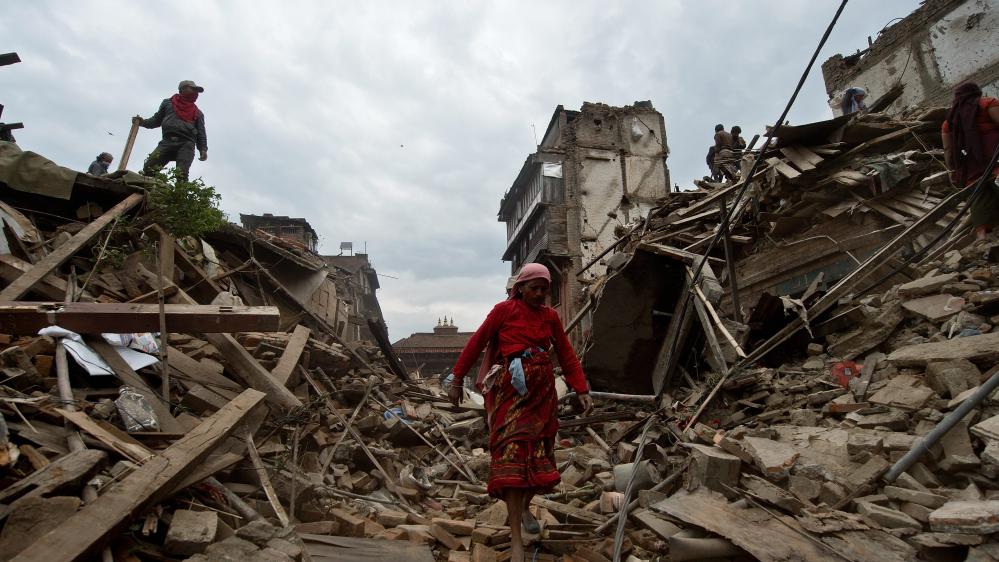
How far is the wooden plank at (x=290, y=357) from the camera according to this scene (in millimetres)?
5301

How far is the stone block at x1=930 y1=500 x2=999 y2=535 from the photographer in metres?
1.80

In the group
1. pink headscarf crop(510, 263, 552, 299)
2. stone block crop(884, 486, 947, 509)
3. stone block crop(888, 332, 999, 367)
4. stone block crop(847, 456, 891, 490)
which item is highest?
pink headscarf crop(510, 263, 552, 299)

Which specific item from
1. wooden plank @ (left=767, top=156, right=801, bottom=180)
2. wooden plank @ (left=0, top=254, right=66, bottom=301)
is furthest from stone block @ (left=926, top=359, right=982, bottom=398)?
wooden plank @ (left=0, top=254, right=66, bottom=301)

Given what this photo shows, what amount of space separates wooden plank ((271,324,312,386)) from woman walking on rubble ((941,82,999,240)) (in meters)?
6.68

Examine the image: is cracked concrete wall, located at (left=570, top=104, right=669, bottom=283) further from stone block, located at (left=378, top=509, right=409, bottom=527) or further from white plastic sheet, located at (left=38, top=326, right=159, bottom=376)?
white plastic sheet, located at (left=38, top=326, right=159, bottom=376)

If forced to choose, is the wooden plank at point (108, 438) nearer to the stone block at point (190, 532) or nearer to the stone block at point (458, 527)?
the stone block at point (190, 532)

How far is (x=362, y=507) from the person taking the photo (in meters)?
3.99

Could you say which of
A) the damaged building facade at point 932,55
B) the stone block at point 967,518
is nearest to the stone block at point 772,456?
the stone block at point 967,518

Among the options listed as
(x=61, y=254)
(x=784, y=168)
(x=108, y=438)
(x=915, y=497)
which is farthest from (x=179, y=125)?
(x=915, y=497)

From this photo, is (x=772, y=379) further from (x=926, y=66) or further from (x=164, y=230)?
(x=926, y=66)

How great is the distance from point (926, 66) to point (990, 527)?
1647 cm

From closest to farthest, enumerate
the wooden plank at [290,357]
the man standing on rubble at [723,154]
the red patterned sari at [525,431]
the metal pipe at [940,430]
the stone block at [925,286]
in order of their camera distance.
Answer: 1. the metal pipe at [940,430]
2. the red patterned sari at [525,431]
3. the stone block at [925,286]
4. the wooden plank at [290,357]
5. the man standing on rubble at [723,154]

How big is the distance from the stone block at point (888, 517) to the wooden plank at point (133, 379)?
394 centimetres

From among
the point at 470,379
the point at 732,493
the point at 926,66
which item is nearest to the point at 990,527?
the point at 732,493
